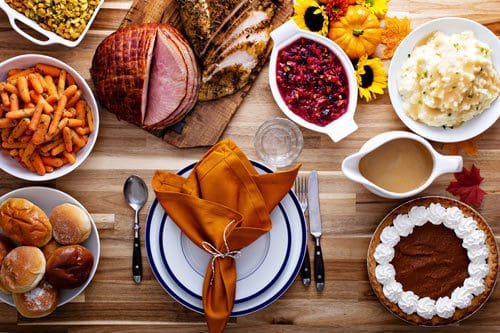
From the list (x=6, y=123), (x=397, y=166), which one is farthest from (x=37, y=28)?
(x=397, y=166)

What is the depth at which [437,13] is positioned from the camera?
214cm

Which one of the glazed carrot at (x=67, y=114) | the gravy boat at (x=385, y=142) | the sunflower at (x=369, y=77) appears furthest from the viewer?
the sunflower at (x=369, y=77)

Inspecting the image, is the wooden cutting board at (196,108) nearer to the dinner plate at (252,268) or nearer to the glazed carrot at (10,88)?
the dinner plate at (252,268)

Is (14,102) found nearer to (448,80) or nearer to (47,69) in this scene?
(47,69)

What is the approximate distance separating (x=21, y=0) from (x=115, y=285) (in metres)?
1.10

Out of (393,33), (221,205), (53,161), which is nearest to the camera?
(221,205)

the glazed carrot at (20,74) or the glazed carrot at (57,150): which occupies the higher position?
the glazed carrot at (20,74)

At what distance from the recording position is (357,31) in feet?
6.70

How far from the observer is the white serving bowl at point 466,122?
2.01 meters

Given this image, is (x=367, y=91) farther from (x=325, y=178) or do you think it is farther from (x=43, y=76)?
(x=43, y=76)

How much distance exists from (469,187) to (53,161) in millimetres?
1544

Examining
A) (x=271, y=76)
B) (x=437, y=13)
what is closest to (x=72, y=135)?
(x=271, y=76)

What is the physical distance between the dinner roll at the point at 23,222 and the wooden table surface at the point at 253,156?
0.17 m

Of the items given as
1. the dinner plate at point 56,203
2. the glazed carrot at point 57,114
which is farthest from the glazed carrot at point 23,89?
the dinner plate at point 56,203
